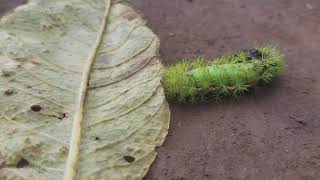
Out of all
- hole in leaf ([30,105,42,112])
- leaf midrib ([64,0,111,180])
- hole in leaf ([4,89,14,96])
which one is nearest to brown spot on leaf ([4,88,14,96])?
hole in leaf ([4,89,14,96])

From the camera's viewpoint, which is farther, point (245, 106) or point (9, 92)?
point (245, 106)

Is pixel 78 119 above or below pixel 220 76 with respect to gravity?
below

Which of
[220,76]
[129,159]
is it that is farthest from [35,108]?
[220,76]

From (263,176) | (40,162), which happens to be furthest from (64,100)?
(263,176)

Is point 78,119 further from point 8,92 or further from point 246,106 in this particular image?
point 246,106

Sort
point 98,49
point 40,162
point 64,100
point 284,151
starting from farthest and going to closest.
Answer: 1. point 98,49
2. point 64,100
3. point 284,151
4. point 40,162

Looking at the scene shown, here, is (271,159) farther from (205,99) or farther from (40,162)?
(40,162)
